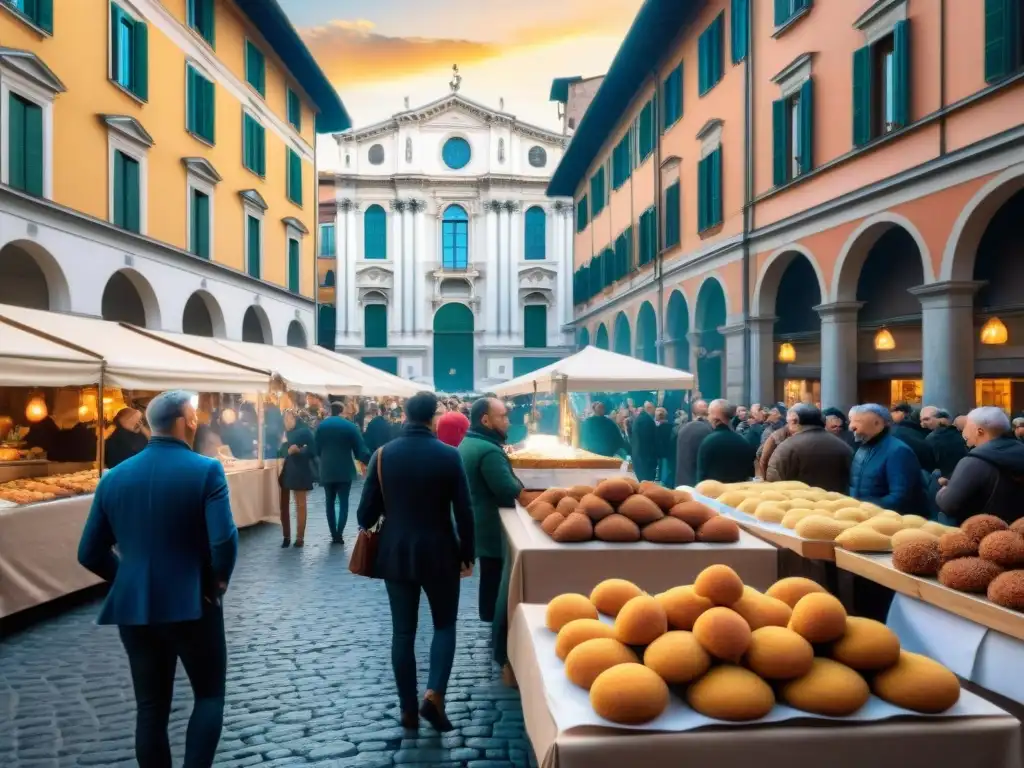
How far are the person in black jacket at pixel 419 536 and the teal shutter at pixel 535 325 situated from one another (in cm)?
4176

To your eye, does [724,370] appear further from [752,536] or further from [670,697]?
[670,697]

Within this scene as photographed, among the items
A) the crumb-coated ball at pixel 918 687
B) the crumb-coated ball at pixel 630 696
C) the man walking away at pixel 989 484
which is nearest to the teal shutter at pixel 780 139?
the man walking away at pixel 989 484

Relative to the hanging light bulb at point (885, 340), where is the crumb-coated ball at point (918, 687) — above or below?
below

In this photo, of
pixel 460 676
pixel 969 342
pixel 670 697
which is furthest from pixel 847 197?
pixel 670 697

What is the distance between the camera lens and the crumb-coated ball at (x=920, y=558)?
3867 mm

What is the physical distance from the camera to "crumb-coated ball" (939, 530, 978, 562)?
12.3 feet

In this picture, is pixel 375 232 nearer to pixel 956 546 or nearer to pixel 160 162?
pixel 160 162

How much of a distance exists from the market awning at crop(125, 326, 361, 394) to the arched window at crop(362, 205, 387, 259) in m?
28.0

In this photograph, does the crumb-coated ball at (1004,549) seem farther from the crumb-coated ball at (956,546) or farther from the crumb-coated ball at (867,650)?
the crumb-coated ball at (867,650)

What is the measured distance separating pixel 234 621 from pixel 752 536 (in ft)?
13.1

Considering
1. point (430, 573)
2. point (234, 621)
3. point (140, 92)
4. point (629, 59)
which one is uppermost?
point (629, 59)

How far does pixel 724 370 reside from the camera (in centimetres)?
1834

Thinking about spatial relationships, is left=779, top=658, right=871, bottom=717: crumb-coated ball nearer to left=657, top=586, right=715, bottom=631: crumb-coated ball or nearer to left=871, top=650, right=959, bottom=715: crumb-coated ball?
left=871, top=650, right=959, bottom=715: crumb-coated ball

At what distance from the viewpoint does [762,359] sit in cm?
1627
